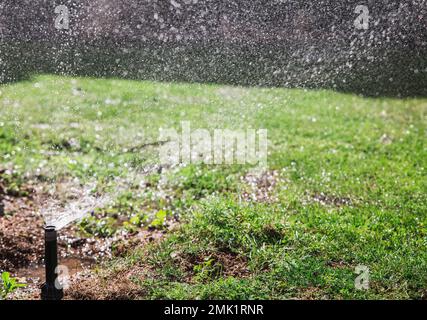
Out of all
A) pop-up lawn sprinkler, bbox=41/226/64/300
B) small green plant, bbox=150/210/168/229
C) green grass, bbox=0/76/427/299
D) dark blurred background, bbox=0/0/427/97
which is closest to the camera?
pop-up lawn sprinkler, bbox=41/226/64/300

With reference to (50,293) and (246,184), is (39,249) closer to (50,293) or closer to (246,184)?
(50,293)

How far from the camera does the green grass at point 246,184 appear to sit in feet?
11.2

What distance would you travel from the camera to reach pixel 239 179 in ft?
16.3

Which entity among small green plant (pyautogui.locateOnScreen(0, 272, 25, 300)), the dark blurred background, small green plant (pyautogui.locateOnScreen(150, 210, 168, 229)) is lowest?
small green plant (pyautogui.locateOnScreen(0, 272, 25, 300))

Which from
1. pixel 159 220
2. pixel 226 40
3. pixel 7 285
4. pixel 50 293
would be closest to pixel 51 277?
pixel 50 293

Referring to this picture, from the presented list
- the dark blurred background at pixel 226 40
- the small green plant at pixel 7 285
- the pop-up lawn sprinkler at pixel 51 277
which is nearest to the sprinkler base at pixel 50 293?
the pop-up lawn sprinkler at pixel 51 277

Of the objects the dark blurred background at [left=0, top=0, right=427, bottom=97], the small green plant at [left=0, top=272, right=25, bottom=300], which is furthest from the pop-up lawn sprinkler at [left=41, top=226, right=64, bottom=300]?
the dark blurred background at [left=0, top=0, right=427, bottom=97]

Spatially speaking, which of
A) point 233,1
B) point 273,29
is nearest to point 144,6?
point 233,1

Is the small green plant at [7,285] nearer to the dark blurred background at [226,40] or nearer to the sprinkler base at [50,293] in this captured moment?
the sprinkler base at [50,293]

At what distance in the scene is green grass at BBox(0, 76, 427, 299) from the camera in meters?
3.41

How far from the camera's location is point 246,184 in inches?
192

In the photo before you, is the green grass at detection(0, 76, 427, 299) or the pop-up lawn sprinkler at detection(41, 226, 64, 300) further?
the green grass at detection(0, 76, 427, 299)

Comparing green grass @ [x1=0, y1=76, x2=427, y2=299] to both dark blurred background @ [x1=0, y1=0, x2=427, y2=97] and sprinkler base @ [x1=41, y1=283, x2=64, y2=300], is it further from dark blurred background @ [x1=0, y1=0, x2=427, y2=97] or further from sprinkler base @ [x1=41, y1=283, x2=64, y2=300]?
dark blurred background @ [x1=0, y1=0, x2=427, y2=97]

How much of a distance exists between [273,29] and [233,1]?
33cm
